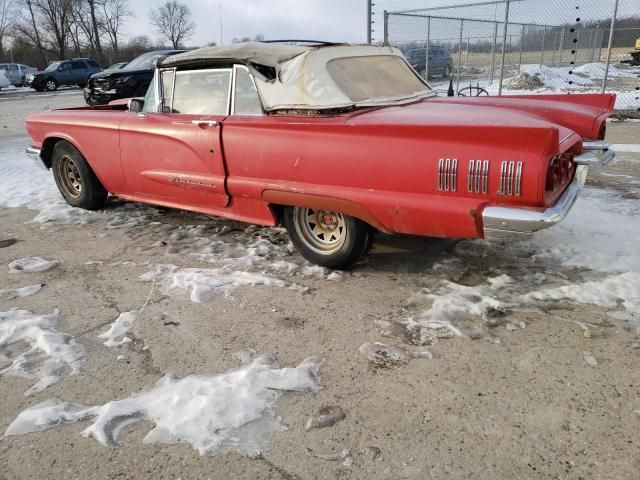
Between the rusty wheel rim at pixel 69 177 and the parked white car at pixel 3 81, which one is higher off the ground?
the parked white car at pixel 3 81

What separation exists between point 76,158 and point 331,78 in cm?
294

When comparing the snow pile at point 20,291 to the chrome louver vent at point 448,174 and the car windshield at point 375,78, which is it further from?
the chrome louver vent at point 448,174

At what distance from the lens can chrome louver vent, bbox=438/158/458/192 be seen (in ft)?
9.23

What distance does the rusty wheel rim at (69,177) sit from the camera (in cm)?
541

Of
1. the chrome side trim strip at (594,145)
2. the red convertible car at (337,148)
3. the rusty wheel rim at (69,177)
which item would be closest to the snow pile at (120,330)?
the red convertible car at (337,148)

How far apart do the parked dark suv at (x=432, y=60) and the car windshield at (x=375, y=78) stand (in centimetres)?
848

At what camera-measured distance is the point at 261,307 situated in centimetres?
323

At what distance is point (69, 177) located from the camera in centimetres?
551

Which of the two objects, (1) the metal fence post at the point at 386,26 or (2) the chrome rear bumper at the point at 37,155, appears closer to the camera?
(2) the chrome rear bumper at the point at 37,155

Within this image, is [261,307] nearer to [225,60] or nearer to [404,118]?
[404,118]

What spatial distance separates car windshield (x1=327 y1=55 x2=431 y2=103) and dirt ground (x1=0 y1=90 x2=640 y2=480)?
48.2 inches

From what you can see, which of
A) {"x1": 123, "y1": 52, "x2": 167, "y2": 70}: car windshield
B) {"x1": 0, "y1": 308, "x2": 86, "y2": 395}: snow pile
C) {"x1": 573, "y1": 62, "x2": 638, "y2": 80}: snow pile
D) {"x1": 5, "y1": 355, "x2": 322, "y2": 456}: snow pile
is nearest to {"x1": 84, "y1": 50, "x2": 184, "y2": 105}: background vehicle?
{"x1": 123, "y1": 52, "x2": 167, "y2": 70}: car windshield

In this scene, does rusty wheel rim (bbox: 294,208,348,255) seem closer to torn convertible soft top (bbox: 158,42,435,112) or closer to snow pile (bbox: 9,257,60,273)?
torn convertible soft top (bbox: 158,42,435,112)

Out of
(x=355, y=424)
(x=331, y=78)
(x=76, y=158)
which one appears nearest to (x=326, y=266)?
(x=331, y=78)
